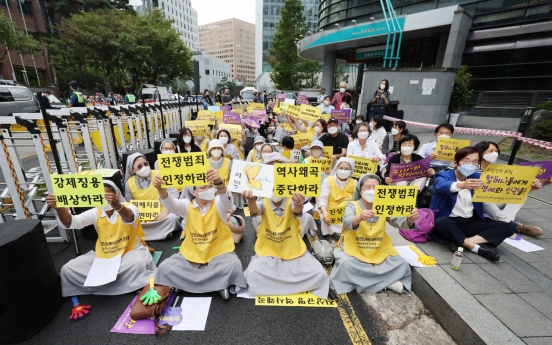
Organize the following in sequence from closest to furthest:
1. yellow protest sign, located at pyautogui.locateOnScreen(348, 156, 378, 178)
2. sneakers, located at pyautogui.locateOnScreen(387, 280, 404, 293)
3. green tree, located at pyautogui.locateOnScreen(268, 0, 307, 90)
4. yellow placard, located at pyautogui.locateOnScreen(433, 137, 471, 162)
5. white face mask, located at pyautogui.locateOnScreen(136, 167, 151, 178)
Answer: sneakers, located at pyautogui.locateOnScreen(387, 280, 404, 293)
white face mask, located at pyautogui.locateOnScreen(136, 167, 151, 178)
yellow placard, located at pyautogui.locateOnScreen(433, 137, 471, 162)
yellow protest sign, located at pyautogui.locateOnScreen(348, 156, 378, 178)
green tree, located at pyautogui.locateOnScreen(268, 0, 307, 90)

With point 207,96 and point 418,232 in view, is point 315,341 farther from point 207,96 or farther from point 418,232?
point 207,96

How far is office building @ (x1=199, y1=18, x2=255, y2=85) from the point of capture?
4717 inches

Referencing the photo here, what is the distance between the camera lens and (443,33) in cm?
1703

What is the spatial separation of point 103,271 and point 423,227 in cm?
419

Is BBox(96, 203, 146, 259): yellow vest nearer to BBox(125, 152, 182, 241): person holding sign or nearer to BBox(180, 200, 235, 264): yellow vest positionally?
BBox(180, 200, 235, 264): yellow vest

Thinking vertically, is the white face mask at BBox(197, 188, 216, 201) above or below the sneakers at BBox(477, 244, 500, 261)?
above

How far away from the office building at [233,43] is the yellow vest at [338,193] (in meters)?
121

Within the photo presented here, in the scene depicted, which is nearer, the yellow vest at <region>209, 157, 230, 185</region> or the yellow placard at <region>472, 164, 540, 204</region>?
the yellow placard at <region>472, 164, 540, 204</region>

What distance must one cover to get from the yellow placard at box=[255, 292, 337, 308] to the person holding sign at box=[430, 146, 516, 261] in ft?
6.42

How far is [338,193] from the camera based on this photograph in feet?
14.2

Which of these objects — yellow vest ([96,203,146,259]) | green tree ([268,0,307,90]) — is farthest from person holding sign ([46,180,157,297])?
green tree ([268,0,307,90])

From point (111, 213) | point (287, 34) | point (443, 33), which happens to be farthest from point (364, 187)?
point (287, 34)

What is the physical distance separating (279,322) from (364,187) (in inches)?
70.7

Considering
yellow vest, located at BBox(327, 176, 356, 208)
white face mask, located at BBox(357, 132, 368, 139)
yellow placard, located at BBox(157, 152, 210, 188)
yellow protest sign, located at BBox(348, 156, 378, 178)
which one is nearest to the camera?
yellow placard, located at BBox(157, 152, 210, 188)
